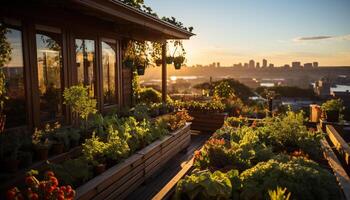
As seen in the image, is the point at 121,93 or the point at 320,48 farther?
the point at 320,48

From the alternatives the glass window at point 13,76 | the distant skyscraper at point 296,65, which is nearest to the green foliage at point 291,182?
the glass window at point 13,76

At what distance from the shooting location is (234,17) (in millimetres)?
11375

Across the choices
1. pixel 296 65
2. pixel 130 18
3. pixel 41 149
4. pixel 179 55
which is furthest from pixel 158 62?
pixel 296 65

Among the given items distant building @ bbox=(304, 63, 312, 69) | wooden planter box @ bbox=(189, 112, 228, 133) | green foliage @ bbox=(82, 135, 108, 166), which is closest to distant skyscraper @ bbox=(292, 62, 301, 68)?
distant building @ bbox=(304, 63, 312, 69)

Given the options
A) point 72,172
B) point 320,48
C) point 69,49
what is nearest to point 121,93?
point 69,49

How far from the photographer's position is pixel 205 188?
248 cm

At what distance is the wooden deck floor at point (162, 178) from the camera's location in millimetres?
3942

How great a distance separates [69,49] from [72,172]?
3.20 metres

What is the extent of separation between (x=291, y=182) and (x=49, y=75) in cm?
447

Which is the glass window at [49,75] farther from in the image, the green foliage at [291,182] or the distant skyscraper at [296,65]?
the distant skyscraper at [296,65]

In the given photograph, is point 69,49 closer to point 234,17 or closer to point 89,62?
point 89,62

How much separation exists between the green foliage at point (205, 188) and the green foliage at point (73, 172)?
1.17m

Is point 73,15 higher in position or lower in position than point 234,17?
lower

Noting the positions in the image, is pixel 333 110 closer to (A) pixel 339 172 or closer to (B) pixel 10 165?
(A) pixel 339 172
